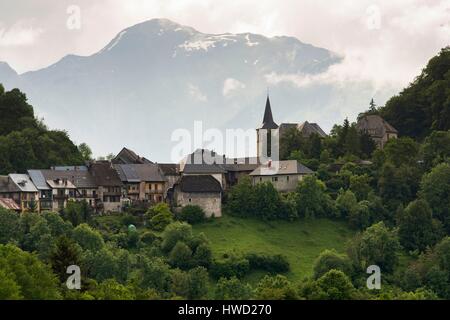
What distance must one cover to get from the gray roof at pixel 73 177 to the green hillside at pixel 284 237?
34.4ft

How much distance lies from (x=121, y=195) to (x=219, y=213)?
8.76 metres

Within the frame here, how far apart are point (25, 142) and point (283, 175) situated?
23685 millimetres

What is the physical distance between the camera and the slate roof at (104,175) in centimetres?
10194

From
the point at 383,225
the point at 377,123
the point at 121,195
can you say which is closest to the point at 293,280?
the point at 383,225

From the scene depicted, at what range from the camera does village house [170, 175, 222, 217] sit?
3954 inches

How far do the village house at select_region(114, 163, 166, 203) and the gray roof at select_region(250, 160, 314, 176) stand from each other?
922 centimetres

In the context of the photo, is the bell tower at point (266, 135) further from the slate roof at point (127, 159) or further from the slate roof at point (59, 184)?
the slate roof at point (59, 184)

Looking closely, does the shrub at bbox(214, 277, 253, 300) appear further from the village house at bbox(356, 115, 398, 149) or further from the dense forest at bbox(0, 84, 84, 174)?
the village house at bbox(356, 115, 398, 149)

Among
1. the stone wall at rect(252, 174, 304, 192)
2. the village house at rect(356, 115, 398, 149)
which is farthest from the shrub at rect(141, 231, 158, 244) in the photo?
the village house at rect(356, 115, 398, 149)

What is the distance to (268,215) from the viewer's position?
102 metres

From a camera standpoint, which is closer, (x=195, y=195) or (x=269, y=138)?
(x=195, y=195)

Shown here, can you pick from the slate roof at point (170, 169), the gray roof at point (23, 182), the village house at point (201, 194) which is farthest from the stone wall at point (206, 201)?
the gray roof at point (23, 182)

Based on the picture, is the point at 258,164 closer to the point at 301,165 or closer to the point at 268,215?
the point at 301,165

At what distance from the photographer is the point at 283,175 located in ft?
359
